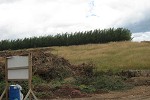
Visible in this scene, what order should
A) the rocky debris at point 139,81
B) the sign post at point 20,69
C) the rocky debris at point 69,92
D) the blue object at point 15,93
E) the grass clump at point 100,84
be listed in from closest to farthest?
the sign post at point 20,69 < the blue object at point 15,93 < the rocky debris at point 69,92 < the grass clump at point 100,84 < the rocky debris at point 139,81

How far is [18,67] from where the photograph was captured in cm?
1228

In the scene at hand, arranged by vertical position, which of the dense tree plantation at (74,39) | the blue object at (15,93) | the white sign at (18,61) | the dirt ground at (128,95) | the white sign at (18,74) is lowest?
the dirt ground at (128,95)

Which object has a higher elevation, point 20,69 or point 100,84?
point 20,69

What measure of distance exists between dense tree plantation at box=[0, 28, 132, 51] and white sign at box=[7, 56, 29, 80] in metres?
56.7

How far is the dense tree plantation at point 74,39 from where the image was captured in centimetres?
6994

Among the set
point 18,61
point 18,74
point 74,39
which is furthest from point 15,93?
point 74,39

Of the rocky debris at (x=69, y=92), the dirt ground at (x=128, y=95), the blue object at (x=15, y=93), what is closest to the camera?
the blue object at (x=15, y=93)

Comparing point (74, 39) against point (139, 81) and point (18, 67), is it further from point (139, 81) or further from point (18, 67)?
point (18, 67)

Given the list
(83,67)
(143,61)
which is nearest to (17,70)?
(83,67)

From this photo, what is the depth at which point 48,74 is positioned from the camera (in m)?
21.8

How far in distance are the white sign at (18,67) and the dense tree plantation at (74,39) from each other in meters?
56.7

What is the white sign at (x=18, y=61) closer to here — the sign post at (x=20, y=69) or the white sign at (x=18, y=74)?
the sign post at (x=20, y=69)

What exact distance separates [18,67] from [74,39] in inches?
2320

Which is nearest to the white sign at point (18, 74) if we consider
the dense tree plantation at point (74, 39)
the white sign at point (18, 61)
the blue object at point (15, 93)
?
the white sign at point (18, 61)
